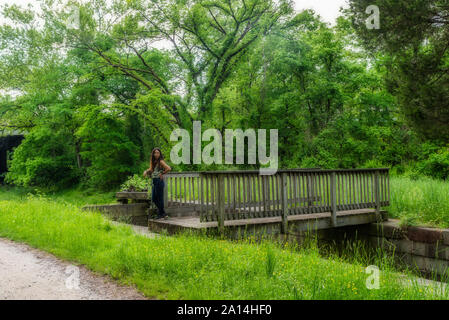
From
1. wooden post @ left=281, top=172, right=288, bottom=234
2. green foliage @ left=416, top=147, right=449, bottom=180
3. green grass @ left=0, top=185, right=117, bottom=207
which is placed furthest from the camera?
green grass @ left=0, top=185, right=117, bottom=207

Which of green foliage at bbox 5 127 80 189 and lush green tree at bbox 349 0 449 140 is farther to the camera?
green foliage at bbox 5 127 80 189

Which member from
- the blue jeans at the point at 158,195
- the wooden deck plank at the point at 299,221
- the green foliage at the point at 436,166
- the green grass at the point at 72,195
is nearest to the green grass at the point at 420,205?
the wooden deck plank at the point at 299,221

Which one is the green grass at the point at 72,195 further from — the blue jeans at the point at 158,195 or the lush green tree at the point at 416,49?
the lush green tree at the point at 416,49

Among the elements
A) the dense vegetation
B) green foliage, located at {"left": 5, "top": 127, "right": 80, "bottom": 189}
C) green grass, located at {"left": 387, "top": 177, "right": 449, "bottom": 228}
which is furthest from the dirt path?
green foliage, located at {"left": 5, "top": 127, "right": 80, "bottom": 189}

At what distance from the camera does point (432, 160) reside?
65.5 ft

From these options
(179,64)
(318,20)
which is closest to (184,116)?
(179,64)

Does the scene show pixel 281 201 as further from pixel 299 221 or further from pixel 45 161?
pixel 45 161

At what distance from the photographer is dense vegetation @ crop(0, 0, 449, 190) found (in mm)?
21703

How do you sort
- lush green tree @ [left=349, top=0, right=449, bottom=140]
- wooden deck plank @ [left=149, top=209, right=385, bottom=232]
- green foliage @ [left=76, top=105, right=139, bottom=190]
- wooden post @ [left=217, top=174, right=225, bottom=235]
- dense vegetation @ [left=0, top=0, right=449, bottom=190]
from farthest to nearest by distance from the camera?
green foliage @ [left=76, top=105, right=139, bottom=190], dense vegetation @ [left=0, top=0, right=449, bottom=190], lush green tree @ [left=349, top=0, right=449, bottom=140], wooden deck plank @ [left=149, top=209, right=385, bottom=232], wooden post @ [left=217, top=174, right=225, bottom=235]

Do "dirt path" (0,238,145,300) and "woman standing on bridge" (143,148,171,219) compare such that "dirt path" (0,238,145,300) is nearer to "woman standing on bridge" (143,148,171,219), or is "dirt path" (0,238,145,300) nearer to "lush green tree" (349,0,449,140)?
"woman standing on bridge" (143,148,171,219)

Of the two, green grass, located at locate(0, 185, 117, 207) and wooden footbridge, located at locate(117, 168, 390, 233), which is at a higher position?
wooden footbridge, located at locate(117, 168, 390, 233)

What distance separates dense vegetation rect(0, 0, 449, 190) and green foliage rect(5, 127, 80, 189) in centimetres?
10

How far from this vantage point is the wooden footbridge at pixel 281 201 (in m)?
7.89
